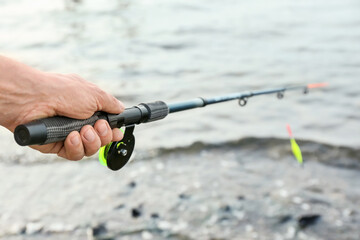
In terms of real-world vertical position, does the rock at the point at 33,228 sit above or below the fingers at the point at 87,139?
below

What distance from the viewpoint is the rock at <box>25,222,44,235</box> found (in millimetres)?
3937

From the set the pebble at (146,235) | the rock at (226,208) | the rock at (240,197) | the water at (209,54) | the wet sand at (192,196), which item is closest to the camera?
the pebble at (146,235)

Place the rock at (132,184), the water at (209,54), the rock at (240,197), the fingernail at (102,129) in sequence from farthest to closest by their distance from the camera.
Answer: the water at (209,54) → the rock at (132,184) → the rock at (240,197) → the fingernail at (102,129)

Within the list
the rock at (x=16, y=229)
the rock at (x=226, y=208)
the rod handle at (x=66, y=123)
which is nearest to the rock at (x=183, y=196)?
the rock at (x=226, y=208)

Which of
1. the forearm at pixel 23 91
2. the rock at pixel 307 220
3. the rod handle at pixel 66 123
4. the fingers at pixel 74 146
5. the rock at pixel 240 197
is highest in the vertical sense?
the forearm at pixel 23 91

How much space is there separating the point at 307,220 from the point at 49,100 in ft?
9.84

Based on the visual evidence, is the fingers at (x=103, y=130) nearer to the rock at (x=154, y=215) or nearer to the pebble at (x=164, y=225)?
the pebble at (x=164, y=225)

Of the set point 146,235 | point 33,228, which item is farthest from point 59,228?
point 146,235

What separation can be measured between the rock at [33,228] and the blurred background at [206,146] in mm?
17

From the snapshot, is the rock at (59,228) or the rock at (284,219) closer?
the rock at (59,228)

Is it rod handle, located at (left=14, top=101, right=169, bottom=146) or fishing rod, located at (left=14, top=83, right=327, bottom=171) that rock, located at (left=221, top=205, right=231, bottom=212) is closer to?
fishing rod, located at (left=14, top=83, right=327, bottom=171)

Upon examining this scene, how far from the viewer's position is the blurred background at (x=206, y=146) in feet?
13.5

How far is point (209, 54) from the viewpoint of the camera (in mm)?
10219

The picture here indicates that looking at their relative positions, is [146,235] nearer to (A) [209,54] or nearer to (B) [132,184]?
(B) [132,184]
